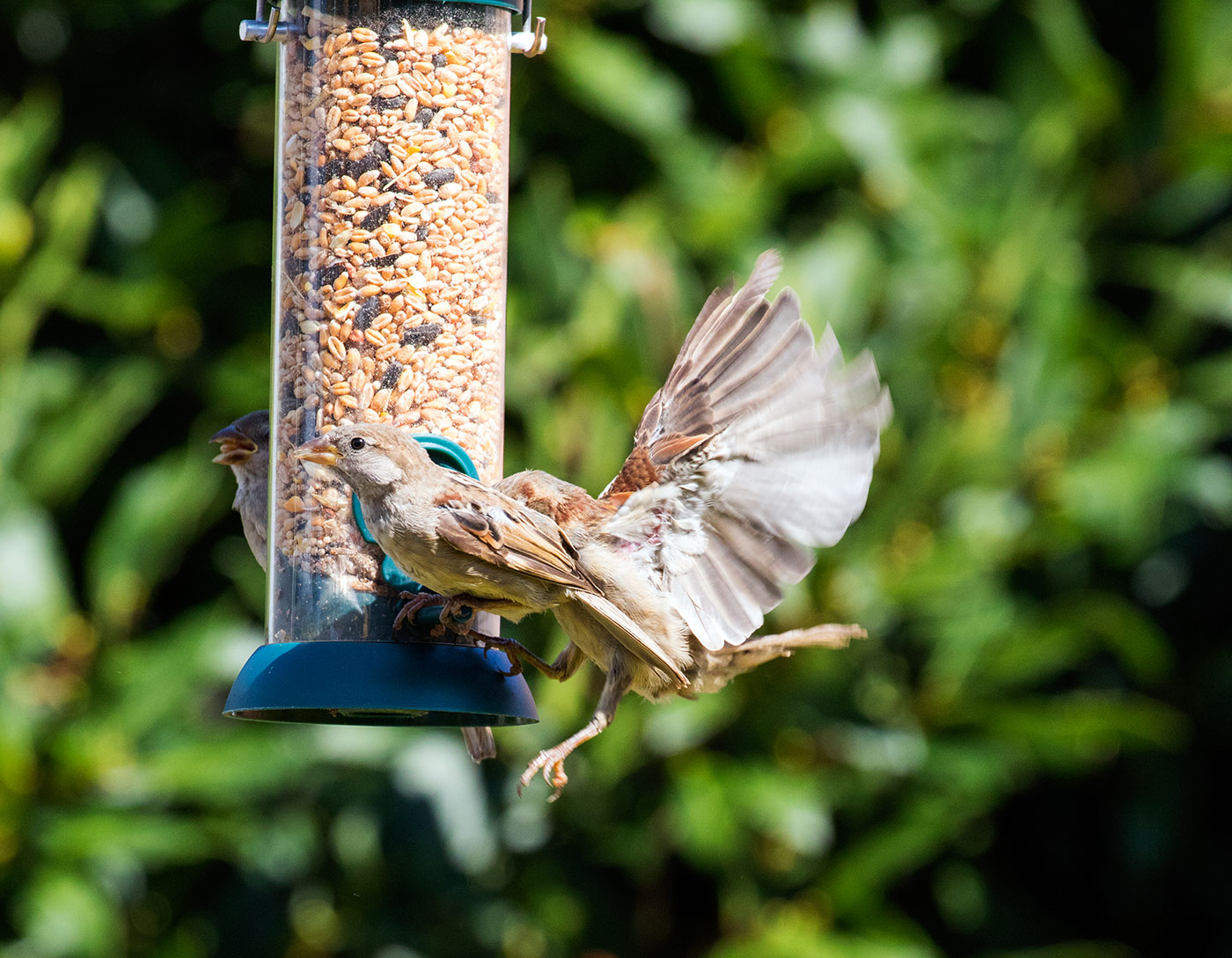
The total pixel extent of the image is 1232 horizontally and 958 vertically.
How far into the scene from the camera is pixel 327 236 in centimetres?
362

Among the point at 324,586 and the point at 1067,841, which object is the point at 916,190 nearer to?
the point at 1067,841

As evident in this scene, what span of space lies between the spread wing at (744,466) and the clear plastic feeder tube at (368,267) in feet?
1.49

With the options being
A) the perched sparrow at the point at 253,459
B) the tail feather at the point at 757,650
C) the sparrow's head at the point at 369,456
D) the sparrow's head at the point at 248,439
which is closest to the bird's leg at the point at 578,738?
the tail feather at the point at 757,650

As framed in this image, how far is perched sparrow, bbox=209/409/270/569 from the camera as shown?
150 inches

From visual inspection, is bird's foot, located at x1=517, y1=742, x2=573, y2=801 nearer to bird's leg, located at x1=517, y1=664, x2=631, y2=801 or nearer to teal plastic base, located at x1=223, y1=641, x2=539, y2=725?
bird's leg, located at x1=517, y1=664, x2=631, y2=801

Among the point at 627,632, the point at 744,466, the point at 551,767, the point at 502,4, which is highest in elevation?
the point at 502,4

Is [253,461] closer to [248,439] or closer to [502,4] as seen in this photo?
[248,439]

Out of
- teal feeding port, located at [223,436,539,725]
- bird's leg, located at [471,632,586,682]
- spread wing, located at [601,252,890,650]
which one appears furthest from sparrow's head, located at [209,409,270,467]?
spread wing, located at [601,252,890,650]

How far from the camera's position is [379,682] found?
330 cm

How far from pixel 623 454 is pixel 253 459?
170 centimetres

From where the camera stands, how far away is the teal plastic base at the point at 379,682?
327 cm

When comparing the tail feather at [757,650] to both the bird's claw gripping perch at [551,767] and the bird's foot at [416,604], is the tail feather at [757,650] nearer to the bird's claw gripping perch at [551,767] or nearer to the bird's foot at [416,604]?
the bird's claw gripping perch at [551,767]

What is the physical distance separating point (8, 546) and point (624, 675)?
306cm

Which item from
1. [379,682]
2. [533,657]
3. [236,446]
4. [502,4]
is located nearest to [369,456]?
[379,682]
